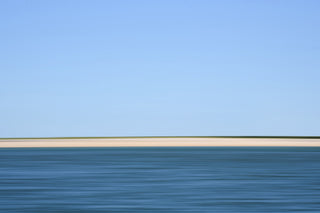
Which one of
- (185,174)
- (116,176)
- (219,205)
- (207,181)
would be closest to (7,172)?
(116,176)

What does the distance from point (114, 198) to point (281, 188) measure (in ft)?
32.3

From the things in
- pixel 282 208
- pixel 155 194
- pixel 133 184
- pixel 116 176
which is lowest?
pixel 282 208

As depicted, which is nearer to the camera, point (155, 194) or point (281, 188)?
point (155, 194)

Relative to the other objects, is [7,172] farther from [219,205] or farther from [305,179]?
[219,205]

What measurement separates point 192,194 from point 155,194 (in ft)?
6.02

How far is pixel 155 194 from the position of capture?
1351 inches

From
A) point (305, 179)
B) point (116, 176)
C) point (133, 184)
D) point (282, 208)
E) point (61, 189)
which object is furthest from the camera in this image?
point (116, 176)

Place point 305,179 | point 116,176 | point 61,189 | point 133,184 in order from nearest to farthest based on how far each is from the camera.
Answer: point 61,189 → point 133,184 → point 305,179 → point 116,176

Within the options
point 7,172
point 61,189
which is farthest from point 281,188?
point 7,172

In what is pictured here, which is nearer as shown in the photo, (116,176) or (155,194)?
(155,194)

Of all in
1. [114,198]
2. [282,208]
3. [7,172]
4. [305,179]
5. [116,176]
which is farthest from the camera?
[7,172]

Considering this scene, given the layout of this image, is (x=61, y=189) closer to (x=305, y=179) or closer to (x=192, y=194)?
(x=192, y=194)

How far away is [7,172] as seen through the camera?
1991 inches

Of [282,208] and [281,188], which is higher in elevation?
[281,188]
